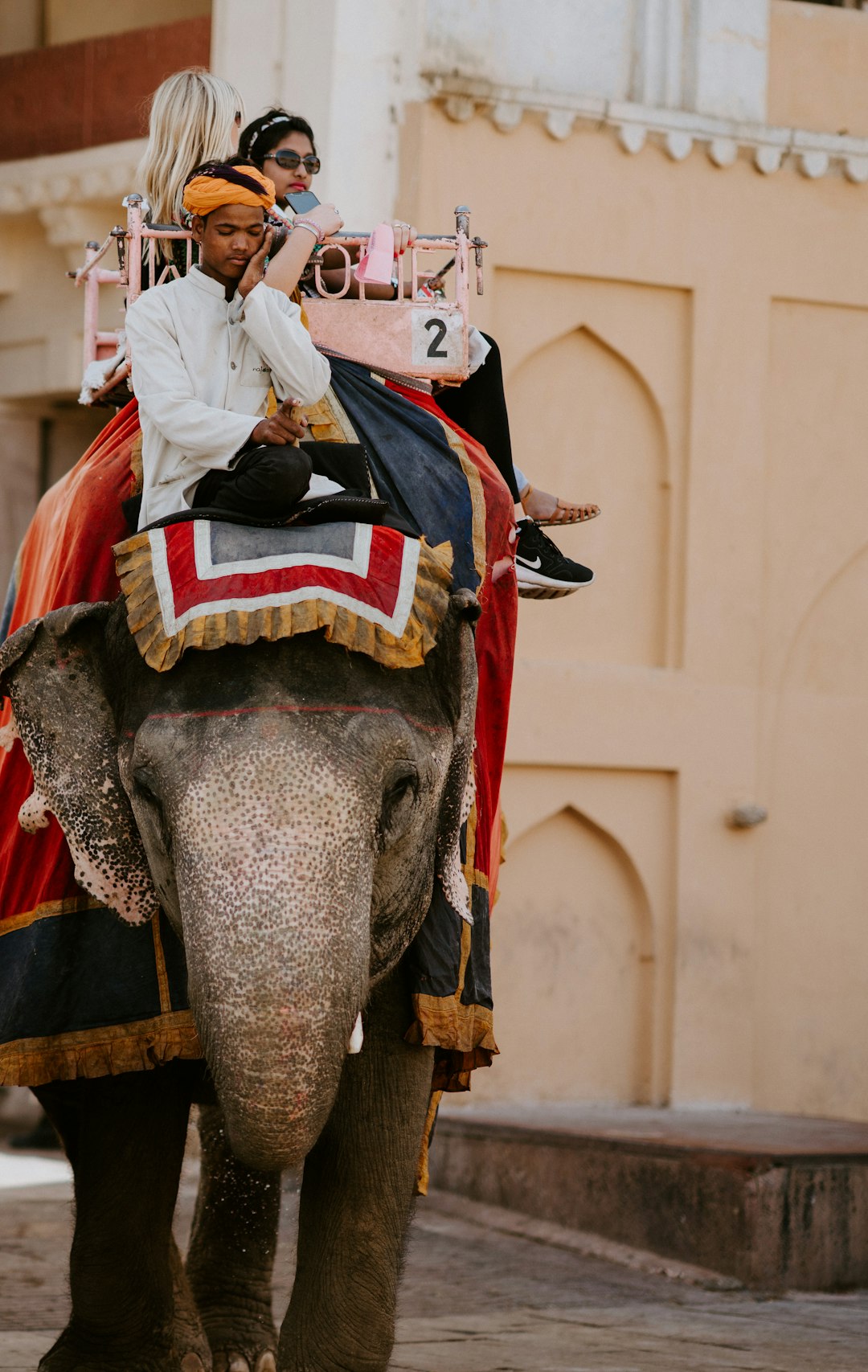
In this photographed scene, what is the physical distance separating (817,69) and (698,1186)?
443 centimetres

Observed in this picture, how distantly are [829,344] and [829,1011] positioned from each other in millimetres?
2498

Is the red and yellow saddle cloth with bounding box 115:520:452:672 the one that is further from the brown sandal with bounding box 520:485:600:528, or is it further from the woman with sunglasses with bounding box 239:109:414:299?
the brown sandal with bounding box 520:485:600:528

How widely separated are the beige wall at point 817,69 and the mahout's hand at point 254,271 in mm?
5419

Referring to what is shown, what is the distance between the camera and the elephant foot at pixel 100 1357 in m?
3.74

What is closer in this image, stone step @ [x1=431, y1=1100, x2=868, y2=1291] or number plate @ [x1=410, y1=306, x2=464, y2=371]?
number plate @ [x1=410, y1=306, x2=464, y2=371]

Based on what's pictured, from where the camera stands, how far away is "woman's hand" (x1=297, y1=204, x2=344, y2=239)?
3.89 m

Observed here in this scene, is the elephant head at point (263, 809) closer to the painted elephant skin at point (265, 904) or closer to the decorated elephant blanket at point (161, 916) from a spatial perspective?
the painted elephant skin at point (265, 904)

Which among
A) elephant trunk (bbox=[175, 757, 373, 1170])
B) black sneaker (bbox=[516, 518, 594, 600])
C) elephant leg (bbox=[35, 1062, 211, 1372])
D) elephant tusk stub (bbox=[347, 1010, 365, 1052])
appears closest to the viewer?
elephant trunk (bbox=[175, 757, 373, 1170])

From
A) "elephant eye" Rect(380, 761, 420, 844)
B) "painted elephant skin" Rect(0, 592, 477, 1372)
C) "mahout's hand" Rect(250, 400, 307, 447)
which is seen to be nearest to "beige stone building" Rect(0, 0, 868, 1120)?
"painted elephant skin" Rect(0, 592, 477, 1372)

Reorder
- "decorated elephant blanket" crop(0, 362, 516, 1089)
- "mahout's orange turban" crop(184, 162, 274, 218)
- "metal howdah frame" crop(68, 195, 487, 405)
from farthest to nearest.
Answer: "metal howdah frame" crop(68, 195, 487, 405)
"decorated elephant blanket" crop(0, 362, 516, 1089)
"mahout's orange turban" crop(184, 162, 274, 218)

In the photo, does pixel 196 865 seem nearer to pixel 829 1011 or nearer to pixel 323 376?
pixel 323 376

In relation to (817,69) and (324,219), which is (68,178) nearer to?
(817,69)

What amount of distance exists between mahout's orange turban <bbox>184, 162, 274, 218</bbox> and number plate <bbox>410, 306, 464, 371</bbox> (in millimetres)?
646

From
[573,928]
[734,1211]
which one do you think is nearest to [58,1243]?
[734,1211]
